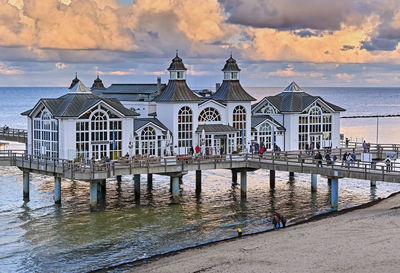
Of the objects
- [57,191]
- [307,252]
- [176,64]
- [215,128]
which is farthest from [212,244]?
[176,64]

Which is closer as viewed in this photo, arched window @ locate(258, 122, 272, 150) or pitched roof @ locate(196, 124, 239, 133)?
pitched roof @ locate(196, 124, 239, 133)

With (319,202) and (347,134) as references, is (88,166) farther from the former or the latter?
(347,134)

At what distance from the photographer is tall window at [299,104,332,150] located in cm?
5900

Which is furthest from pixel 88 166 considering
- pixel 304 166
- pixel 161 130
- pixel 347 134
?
pixel 347 134

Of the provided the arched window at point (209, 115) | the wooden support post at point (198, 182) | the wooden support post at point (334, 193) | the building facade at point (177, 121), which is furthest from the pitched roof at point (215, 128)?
the wooden support post at point (334, 193)

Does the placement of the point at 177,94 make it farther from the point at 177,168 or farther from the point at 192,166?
the point at 177,168

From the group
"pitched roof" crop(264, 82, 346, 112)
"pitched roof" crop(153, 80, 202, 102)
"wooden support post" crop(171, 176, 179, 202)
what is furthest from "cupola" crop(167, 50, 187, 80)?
"wooden support post" crop(171, 176, 179, 202)

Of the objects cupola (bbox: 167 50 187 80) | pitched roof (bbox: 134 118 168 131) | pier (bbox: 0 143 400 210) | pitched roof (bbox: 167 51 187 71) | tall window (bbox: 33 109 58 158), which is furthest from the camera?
pitched roof (bbox: 167 51 187 71)

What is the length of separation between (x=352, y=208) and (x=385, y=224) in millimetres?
8691

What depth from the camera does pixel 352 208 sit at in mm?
43938

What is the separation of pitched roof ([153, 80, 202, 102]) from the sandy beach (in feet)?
62.7

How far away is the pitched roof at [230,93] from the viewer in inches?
2216

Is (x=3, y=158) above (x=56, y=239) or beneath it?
above

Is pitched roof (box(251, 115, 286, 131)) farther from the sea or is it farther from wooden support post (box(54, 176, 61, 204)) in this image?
wooden support post (box(54, 176, 61, 204))
